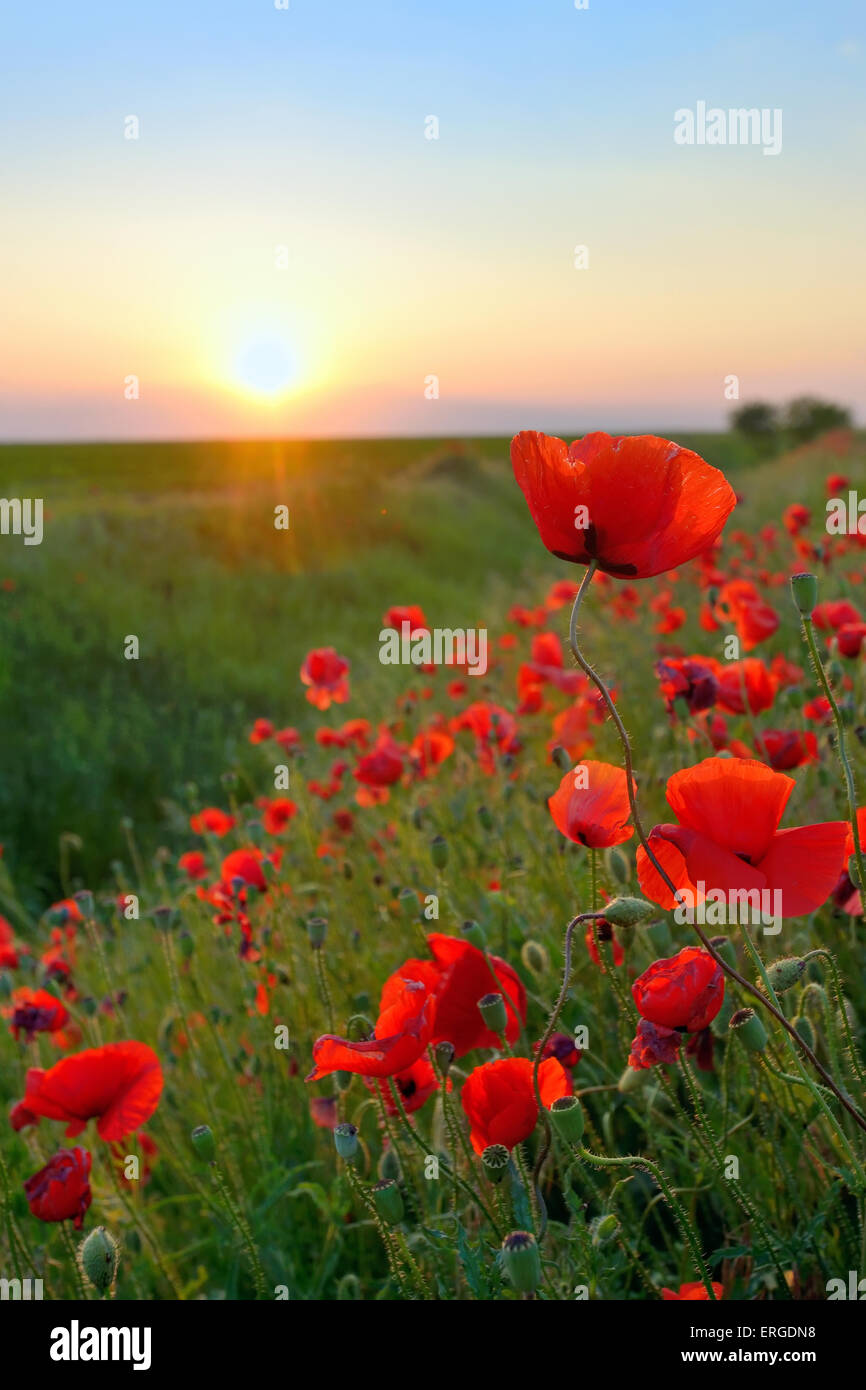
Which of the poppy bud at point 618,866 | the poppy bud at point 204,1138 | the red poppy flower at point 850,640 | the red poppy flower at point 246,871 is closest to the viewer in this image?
the poppy bud at point 204,1138

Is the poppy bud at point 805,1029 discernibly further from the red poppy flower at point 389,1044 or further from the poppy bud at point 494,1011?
the red poppy flower at point 389,1044

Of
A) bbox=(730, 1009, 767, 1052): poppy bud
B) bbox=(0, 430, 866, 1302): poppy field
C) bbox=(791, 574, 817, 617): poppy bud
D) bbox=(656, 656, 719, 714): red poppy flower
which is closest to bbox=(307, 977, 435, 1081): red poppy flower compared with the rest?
bbox=(0, 430, 866, 1302): poppy field

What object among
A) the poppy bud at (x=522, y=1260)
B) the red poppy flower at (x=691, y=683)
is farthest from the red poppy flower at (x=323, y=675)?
the poppy bud at (x=522, y=1260)

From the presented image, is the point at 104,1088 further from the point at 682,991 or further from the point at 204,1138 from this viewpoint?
the point at 682,991

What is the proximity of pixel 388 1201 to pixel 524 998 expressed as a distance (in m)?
0.36

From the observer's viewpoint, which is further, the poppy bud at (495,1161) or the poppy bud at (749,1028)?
the poppy bud at (749,1028)

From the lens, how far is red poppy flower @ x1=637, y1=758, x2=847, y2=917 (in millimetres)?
984

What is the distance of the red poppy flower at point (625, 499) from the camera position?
3.40ft

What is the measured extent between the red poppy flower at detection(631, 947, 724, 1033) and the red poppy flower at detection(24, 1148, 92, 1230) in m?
0.87

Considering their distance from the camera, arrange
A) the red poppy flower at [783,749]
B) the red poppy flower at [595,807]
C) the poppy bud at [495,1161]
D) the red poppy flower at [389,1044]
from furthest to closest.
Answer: the red poppy flower at [783,749]
the red poppy flower at [595,807]
the red poppy flower at [389,1044]
the poppy bud at [495,1161]

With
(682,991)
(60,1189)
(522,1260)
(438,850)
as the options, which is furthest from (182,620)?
(522,1260)

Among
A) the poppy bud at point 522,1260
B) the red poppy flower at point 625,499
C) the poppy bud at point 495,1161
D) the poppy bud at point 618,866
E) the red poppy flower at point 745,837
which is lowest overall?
the poppy bud at point 522,1260

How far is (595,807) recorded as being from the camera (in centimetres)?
123

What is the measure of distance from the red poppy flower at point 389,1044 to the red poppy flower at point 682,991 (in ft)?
0.78
